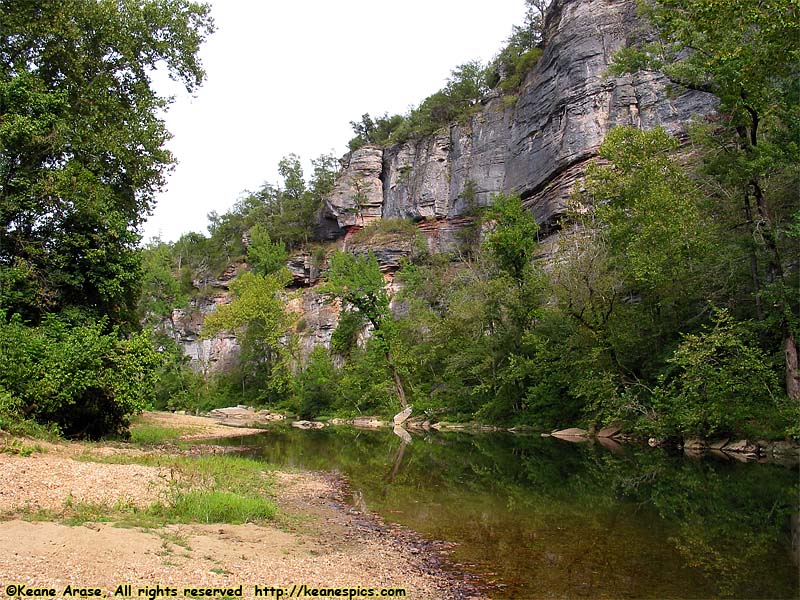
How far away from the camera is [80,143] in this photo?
61.5ft

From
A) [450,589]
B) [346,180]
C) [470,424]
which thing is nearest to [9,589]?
[450,589]

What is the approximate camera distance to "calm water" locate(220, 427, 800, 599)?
7746 millimetres

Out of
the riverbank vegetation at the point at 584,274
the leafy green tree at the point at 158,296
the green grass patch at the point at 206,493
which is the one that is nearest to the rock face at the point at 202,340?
the leafy green tree at the point at 158,296

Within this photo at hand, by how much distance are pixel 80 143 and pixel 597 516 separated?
18210 mm

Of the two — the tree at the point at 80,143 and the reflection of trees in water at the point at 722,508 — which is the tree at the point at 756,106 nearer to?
the reflection of trees in water at the point at 722,508

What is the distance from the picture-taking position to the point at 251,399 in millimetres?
58125

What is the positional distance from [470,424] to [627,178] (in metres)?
17.8

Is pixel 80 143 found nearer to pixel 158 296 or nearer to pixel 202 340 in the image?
pixel 158 296

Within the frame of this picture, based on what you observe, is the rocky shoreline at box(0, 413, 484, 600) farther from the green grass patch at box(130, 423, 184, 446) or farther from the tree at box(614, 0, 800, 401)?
the tree at box(614, 0, 800, 401)

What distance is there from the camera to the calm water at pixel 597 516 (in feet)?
25.4

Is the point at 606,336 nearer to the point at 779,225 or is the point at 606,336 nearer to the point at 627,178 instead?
the point at 627,178

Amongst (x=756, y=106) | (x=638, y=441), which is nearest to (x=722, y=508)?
(x=756, y=106)

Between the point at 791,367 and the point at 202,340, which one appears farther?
the point at 202,340

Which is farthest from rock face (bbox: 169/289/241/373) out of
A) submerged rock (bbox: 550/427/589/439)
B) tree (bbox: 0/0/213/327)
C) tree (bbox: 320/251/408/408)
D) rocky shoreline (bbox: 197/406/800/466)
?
tree (bbox: 0/0/213/327)
